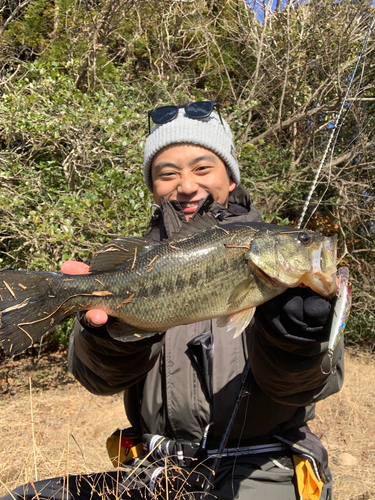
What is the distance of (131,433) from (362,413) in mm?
4724

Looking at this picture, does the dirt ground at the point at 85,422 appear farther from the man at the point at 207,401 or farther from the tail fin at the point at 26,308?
the tail fin at the point at 26,308

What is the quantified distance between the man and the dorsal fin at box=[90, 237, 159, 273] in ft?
0.53

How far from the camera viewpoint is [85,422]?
596 centimetres

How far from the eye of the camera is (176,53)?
8758mm

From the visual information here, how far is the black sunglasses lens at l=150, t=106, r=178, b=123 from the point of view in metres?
3.21

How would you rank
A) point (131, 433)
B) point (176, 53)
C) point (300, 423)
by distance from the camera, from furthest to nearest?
1. point (176, 53)
2. point (131, 433)
3. point (300, 423)

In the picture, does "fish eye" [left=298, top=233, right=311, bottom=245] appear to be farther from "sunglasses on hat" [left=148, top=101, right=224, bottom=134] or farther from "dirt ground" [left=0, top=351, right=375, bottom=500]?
"dirt ground" [left=0, top=351, right=375, bottom=500]

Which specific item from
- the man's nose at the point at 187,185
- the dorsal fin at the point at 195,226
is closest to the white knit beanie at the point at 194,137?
the man's nose at the point at 187,185

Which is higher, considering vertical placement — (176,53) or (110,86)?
(176,53)

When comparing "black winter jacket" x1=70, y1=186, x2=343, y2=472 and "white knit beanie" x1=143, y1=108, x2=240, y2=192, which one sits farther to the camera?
"white knit beanie" x1=143, y1=108, x2=240, y2=192

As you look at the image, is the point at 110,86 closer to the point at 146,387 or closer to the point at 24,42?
the point at 24,42

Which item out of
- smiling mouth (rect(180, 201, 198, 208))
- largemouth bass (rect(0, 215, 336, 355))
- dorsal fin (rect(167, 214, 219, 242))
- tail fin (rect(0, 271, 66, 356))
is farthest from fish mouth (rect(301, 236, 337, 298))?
tail fin (rect(0, 271, 66, 356))

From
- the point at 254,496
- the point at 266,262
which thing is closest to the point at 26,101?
the point at 266,262

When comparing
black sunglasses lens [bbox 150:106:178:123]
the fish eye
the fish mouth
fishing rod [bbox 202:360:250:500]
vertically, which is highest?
black sunglasses lens [bbox 150:106:178:123]
